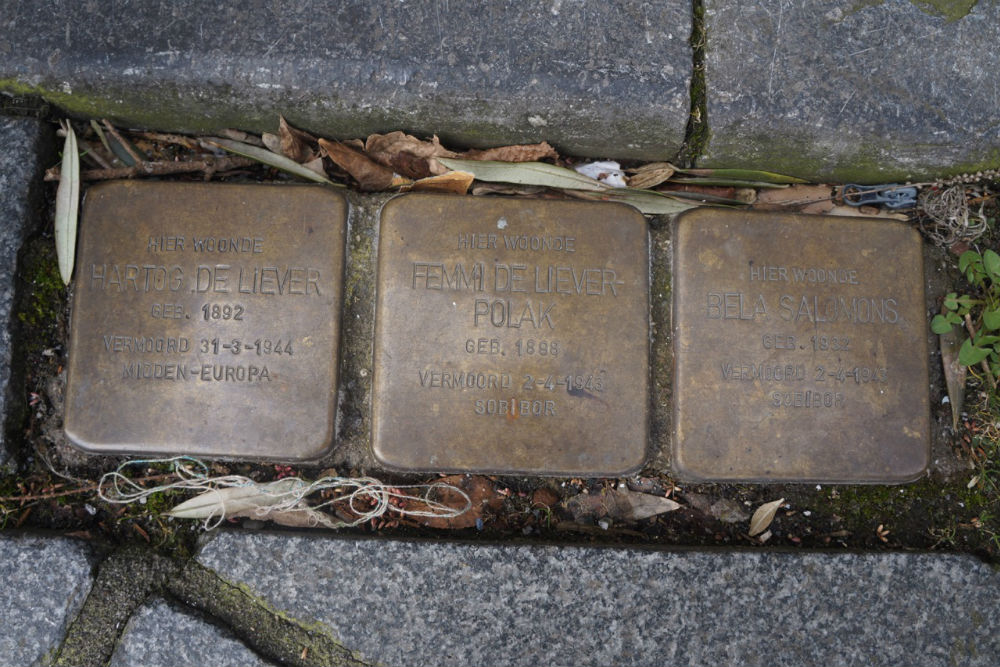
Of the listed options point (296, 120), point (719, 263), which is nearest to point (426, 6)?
point (296, 120)

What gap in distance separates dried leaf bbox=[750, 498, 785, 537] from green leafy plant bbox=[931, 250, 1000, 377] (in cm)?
51

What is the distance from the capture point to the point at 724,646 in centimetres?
139

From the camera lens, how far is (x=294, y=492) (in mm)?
1427

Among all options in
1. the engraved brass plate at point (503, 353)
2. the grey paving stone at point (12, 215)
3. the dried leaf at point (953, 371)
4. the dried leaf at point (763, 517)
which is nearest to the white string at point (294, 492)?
the engraved brass plate at point (503, 353)

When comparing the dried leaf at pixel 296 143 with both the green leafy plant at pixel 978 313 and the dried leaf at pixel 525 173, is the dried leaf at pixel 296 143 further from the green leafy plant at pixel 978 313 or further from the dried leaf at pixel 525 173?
the green leafy plant at pixel 978 313

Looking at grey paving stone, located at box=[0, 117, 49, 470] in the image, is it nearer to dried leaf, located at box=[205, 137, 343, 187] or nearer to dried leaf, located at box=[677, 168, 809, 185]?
dried leaf, located at box=[205, 137, 343, 187]

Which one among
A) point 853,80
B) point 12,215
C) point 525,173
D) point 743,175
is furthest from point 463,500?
point 853,80

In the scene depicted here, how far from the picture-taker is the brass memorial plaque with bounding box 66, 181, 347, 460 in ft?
4.46

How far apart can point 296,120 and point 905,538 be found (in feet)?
5.20

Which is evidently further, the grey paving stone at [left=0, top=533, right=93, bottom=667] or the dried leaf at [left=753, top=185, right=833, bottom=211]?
the dried leaf at [left=753, top=185, right=833, bottom=211]

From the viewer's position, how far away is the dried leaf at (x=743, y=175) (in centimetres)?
149

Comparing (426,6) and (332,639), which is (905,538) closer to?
(332,639)

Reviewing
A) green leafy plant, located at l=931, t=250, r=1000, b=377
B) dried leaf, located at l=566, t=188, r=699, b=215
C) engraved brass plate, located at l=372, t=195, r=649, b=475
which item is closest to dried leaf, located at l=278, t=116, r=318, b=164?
engraved brass plate, located at l=372, t=195, r=649, b=475

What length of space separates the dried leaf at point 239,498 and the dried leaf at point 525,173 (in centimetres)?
75
